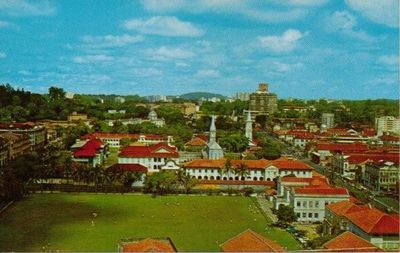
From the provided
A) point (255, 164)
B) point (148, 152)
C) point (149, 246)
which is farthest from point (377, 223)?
point (148, 152)

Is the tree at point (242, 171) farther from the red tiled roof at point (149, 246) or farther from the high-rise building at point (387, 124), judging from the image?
the high-rise building at point (387, 124)

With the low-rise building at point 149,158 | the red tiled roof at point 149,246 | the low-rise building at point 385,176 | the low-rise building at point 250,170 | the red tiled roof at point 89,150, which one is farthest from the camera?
the low-rise building at point 149,158

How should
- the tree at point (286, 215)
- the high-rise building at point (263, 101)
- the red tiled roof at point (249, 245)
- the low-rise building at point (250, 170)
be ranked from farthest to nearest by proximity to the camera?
the high-rise building at point (263, 101), the low-rise building at point (250, 170), the tree at point (286, 215), the red tiled roof at point (249, 245)

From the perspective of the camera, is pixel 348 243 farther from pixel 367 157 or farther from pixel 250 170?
pixel 367 157

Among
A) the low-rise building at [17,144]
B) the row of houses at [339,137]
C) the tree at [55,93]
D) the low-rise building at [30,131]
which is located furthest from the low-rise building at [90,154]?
the tree at [55,93]

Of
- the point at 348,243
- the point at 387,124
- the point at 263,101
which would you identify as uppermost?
the point at 263,101

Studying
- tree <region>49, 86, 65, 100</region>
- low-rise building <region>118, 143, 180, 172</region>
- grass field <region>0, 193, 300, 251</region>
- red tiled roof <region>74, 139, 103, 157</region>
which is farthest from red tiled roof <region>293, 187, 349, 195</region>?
tree <region>49, 86, 65, 100</region>

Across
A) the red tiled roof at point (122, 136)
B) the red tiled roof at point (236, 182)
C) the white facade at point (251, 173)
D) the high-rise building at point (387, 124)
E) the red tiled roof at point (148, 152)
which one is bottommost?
the red tiled roof at point (236, 182)
